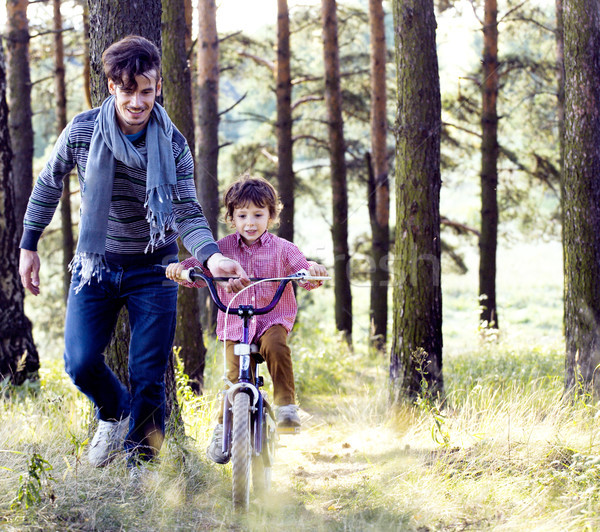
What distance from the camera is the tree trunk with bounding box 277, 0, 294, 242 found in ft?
39.7

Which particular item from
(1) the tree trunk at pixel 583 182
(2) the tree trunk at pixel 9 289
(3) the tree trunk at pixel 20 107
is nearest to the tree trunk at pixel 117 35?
(2) the tree trunk at pixel 9 289

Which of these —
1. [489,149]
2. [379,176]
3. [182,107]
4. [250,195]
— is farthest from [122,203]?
[489,149]

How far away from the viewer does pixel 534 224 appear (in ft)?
51.9

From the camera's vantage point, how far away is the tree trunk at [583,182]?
19.8ft

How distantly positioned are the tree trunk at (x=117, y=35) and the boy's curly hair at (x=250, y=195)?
3.58 feet

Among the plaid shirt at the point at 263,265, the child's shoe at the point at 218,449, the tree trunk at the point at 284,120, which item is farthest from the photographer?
the tree trunk at the point at 284,120

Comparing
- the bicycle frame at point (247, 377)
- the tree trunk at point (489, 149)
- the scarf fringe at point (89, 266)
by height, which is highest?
the tree trunk at point (489, 149)

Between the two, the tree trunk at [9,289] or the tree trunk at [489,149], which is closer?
the tree trunk at [9,289]

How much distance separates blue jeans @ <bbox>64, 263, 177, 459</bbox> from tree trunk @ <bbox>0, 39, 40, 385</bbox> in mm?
3238

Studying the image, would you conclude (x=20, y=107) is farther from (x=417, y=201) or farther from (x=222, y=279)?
(x=222, y=279)

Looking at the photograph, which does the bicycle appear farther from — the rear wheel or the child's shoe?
the child's shoe

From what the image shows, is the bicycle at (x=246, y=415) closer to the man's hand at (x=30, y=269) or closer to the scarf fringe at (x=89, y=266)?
the scarf fringe at (x=89, y=266)

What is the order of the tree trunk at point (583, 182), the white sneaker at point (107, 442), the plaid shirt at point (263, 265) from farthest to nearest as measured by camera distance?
the tree trunk at point (583, 182), the plaid shirt at point (263, 265), the white sneaker at point (107, 442)

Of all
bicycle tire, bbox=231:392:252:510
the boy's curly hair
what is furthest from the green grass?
the boy's curly hair
